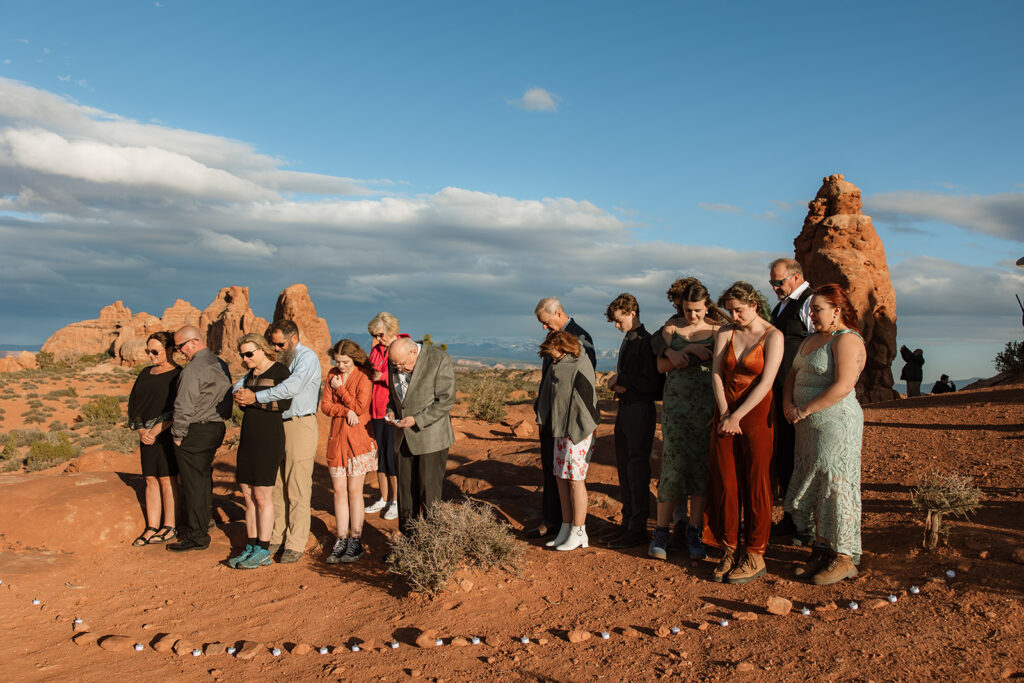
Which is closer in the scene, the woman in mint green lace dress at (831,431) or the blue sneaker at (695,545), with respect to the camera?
the woman in mint green lace dress at (831,431)

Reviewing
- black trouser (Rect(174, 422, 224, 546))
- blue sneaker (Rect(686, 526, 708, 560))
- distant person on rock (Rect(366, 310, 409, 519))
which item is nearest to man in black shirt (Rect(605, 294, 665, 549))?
blue sneaker (Rect(686, 526, 708, 560))

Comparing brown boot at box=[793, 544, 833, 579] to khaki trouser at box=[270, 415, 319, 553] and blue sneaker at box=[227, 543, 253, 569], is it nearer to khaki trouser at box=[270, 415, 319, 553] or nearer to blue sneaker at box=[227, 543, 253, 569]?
khaki trouser at box=[270, 415, 319, 553]

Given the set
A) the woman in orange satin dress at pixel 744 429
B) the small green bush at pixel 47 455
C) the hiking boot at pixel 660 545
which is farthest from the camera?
the small green bush at pixel 47 455

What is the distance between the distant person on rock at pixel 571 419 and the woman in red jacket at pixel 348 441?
1.58 metres

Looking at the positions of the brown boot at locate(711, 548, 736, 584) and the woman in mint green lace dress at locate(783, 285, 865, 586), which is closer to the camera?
the woman in mint green lace dress at locate(783, 285, 865, 586)

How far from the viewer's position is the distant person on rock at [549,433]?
577 cm

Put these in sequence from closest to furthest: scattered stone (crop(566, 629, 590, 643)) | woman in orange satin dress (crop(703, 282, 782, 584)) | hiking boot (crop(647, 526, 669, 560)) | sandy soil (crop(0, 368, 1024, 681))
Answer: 1. sandy soil (crop(0, 368, 1024, 681))
2. scattered stone (crop(566, 629, 590, 643))
3. woman in orange satin dress (crop(703, 282, 782, 584))
4. hiking boot (crop(647, 526, 669, 560))

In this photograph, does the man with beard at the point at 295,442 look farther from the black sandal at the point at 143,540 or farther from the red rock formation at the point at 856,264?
the red rock formation at the point at 856,264

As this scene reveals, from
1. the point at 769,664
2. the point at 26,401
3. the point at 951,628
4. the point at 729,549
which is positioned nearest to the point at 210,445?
the point at 729,549

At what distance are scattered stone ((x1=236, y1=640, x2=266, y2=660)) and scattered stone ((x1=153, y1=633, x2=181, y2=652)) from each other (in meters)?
0.52

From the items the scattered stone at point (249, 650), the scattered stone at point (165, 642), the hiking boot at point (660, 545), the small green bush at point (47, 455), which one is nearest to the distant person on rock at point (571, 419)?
the hiking boot at point (660, 545)

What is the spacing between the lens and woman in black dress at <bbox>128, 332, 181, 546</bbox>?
632 cm

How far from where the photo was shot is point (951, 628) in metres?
3.78

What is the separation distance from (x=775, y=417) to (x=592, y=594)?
1.82 m
